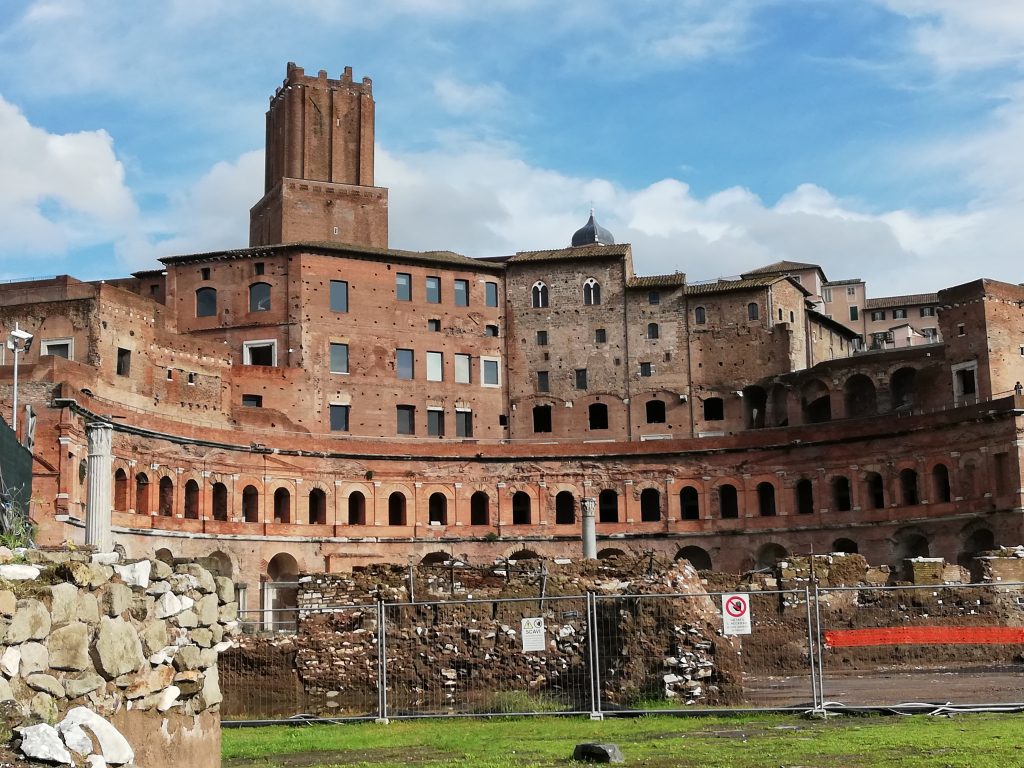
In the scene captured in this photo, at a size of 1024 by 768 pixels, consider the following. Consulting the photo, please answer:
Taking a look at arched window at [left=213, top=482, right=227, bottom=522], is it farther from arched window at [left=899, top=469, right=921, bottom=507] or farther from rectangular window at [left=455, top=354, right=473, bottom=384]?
arched window at [left=899, top=469, right=921, bottom=507]

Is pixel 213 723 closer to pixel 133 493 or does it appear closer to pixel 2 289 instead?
pixel 133 493

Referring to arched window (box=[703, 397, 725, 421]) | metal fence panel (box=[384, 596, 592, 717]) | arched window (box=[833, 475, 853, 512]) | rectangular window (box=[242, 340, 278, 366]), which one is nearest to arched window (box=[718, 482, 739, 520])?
arched window (box=[833, 475, 853, 512])

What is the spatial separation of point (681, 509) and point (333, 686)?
37876 mm

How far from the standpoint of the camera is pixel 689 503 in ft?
201

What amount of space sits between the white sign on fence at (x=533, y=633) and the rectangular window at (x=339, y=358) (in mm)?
41054

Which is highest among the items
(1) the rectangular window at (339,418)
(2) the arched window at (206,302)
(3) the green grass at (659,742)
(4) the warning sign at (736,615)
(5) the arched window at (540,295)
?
(5) the arched window at (540,295)

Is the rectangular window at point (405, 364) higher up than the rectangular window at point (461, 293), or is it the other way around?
the rectangular window at point (461, 293)

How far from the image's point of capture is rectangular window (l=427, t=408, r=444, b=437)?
63.5m

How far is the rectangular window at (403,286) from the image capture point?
64438mm

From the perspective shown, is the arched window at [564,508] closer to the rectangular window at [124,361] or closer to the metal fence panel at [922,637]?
the rectangular window at [124,361]

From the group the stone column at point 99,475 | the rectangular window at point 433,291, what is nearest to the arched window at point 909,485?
the rectangular window at point 433,291

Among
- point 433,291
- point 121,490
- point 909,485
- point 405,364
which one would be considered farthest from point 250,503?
point 909,485

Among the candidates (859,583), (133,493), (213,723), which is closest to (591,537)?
(859,583)

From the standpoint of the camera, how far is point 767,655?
30531 mm
